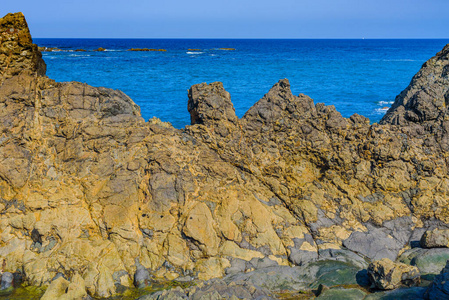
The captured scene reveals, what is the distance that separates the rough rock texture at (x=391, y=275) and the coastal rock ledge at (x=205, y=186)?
68 cm

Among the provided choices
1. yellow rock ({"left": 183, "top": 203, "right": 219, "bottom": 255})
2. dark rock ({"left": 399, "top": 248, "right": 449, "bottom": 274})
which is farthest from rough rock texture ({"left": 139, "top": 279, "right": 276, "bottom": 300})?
dark rock ({"left": 399, "top": 248, "right": 449, "bottom": 274})

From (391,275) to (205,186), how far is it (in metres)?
5.34

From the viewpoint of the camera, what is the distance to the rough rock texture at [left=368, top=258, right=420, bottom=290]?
8.95 meters

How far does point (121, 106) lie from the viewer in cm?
1220

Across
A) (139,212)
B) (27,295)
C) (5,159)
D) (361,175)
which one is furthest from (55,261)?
(361,175)

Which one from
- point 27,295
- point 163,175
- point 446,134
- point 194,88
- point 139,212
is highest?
point 194,88

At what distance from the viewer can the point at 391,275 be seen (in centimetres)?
895

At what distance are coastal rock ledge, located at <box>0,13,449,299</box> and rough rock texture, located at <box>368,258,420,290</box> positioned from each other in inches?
26.8

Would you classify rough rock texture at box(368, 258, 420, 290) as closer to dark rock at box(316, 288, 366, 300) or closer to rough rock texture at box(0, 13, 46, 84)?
dark rock at box(316, 288, 366, 300)

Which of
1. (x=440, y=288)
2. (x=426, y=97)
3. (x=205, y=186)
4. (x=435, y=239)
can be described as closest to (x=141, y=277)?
(x=205, y=186)

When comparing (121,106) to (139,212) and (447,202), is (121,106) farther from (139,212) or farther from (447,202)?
(447,202)

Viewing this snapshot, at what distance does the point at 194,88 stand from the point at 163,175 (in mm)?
3295

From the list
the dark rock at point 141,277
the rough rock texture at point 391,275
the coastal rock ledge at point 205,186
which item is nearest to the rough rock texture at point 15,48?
the coastal rock ledge at point 205,186

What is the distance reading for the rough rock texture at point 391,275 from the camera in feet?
29.4
